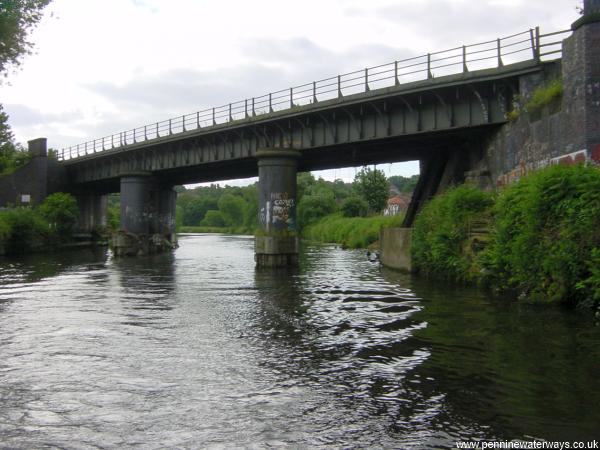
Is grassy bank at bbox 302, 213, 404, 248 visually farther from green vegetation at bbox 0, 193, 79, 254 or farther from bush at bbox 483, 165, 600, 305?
green vegetation at bbox 0, 193, 79, 254

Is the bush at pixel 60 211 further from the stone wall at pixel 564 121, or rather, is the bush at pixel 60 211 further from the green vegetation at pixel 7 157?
the stone wall at pixel 564 121

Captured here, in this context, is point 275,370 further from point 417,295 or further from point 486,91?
point 486,91

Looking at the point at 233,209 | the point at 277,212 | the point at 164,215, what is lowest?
the point at 277,212

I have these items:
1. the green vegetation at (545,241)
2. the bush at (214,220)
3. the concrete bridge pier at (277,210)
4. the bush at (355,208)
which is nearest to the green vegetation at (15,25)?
the concrete bridge pier at (277,210)

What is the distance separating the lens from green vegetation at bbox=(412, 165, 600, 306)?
1435cm

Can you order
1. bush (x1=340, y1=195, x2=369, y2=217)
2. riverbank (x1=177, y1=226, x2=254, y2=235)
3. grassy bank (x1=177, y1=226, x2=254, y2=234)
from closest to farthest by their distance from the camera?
bush (x1=340, y1=195, x2=369, y2=217) < riverbank (x1=177, y1=226, x2=254, y2=235) < grassy bank (x1=177, y1=226, x2=254, y2=234)

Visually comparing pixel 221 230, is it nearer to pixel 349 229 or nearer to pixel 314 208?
pixel 314 208

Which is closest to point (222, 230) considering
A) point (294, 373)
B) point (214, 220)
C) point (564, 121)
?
point (214, 220)

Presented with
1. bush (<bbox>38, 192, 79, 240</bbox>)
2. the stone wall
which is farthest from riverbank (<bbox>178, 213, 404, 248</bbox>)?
bush (<bbox>38, 192, 79, 240</bbox>)

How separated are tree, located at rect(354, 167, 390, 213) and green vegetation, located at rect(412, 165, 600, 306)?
58513 mm

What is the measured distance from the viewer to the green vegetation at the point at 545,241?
1435cm

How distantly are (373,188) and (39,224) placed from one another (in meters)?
45.4

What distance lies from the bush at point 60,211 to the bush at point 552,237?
158 feet

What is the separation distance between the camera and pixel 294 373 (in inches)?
383
